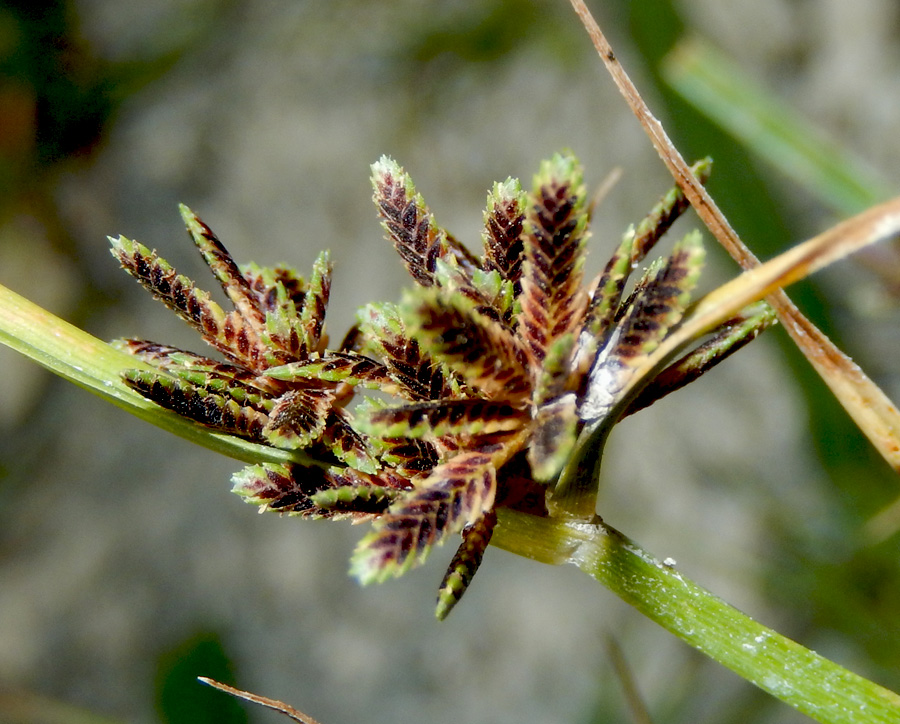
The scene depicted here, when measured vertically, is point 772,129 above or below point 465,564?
above

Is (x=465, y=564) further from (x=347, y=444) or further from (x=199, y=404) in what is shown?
(x=199, y=404)

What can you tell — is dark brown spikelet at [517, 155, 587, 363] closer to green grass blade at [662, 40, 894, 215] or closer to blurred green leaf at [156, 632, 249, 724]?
green grass blade at [662, 40, 894, 215]

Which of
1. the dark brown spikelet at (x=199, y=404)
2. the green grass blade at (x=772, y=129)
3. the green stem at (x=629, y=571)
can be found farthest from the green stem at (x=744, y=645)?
the green grass blade at (x=772, y=129)

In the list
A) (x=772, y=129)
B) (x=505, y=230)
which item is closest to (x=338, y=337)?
(x=772, y=129)

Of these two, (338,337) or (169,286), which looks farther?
(338,337)

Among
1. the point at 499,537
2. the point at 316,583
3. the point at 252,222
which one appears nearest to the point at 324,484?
the point at 499,537

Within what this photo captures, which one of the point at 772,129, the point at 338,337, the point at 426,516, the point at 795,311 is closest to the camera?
the point at 426,516

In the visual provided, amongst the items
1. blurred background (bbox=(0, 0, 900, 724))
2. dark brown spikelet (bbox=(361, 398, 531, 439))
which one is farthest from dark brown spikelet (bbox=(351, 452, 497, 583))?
blurred background (bbox=(0, 0, 900, 724))
